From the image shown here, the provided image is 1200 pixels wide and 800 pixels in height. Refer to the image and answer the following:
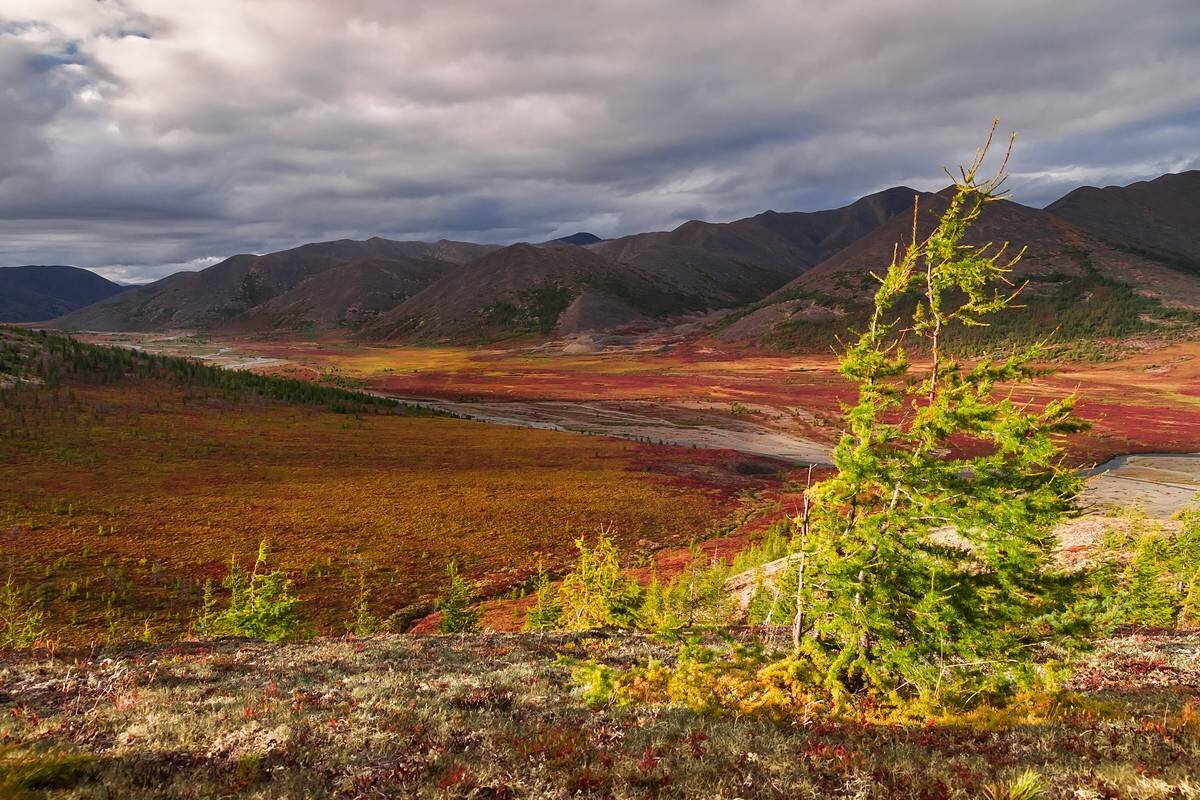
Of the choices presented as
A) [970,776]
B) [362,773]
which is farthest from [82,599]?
[970,776]

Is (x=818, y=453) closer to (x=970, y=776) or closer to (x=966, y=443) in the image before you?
(x=966, y=443)

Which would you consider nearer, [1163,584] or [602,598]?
[1163,584]

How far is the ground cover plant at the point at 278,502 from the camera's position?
36219 mm

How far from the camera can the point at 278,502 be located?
5375cm

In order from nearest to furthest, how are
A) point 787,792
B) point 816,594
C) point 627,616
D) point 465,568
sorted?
point 787,792 → point 816,594 → point 627,616 → point 465,568

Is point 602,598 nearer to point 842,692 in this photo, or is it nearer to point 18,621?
point 842,692

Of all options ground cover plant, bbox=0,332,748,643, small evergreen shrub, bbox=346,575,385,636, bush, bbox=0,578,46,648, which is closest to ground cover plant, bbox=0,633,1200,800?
bush, bbox=0,578,46,648

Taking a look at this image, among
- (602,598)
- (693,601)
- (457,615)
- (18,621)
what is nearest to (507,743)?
(602,598)

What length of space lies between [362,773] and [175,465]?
69.9m

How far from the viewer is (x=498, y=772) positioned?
7.60 m

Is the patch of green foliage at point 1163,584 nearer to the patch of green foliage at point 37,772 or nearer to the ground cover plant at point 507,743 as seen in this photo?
the ground cover plant at point 507,743

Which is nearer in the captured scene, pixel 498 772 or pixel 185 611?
pixel 498 772

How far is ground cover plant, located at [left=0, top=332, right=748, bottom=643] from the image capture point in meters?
36.2

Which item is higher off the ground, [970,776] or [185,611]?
[970,776]
